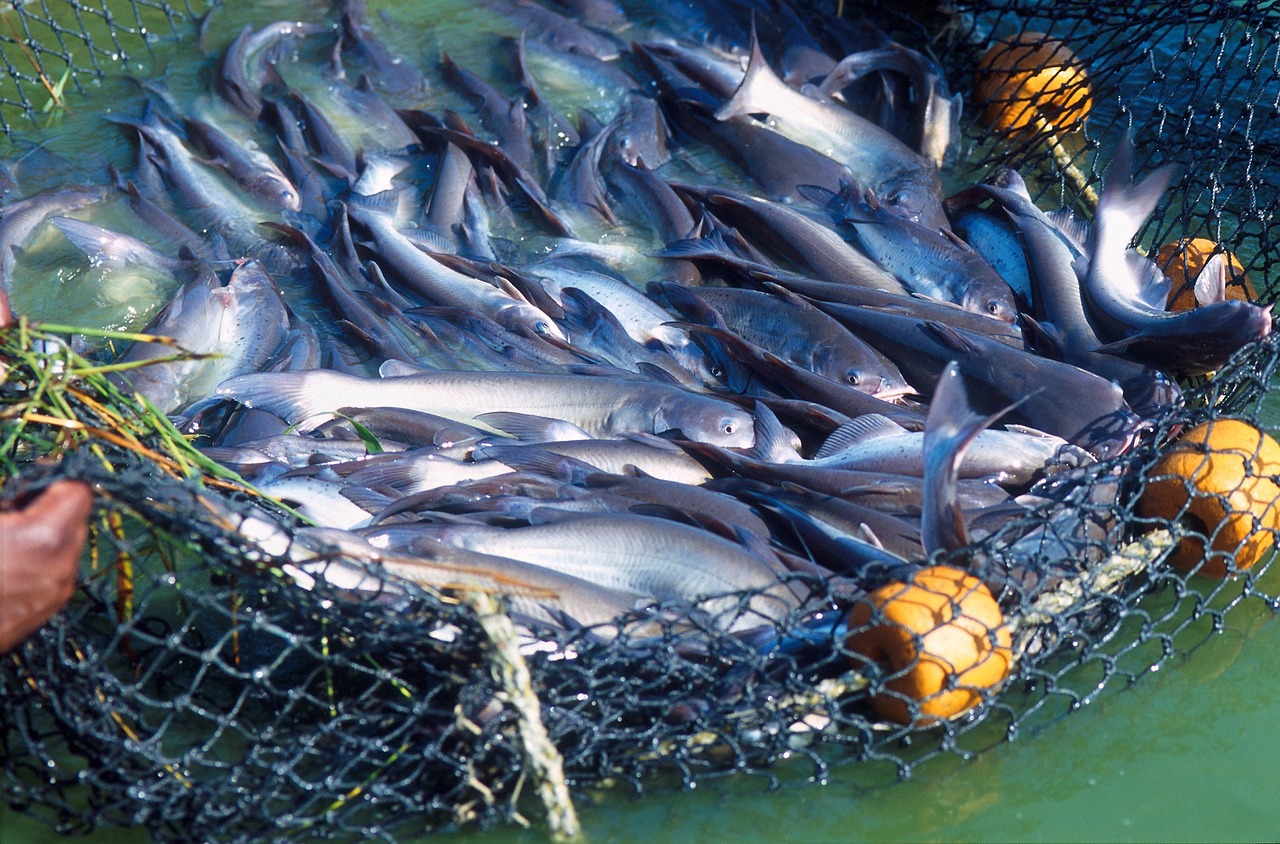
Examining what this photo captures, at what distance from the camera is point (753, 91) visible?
A: 5.11 m

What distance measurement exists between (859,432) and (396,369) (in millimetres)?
1614

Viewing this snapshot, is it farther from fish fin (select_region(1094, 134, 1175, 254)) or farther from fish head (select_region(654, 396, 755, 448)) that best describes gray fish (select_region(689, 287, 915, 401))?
fish fin (select_region(1094, 134, 1175, 254))

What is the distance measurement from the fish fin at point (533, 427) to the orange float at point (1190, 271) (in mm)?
2218

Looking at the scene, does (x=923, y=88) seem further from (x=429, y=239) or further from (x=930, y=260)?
(x=429, y=239)

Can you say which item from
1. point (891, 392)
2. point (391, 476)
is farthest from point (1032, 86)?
point (391, 476)

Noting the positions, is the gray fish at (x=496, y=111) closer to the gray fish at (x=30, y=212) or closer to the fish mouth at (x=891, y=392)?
the gray fish at (x=30, y=212)

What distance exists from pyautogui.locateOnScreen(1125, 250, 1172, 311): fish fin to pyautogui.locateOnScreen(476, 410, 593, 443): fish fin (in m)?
2.08

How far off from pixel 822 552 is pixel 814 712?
0.59m

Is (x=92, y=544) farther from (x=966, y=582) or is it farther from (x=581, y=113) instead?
(x=581, y=113)

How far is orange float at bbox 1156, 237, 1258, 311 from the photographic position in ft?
12.4

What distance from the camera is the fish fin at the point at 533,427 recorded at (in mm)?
3471

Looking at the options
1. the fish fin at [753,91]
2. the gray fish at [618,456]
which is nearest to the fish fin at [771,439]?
the gray fish at [618,456]

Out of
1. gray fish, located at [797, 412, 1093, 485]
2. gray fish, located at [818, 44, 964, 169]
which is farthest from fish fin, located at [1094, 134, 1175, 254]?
gray fish, located at [818, 44, 964, 169]

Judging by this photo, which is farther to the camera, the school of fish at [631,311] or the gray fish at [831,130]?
the gray fish at [831,130]
